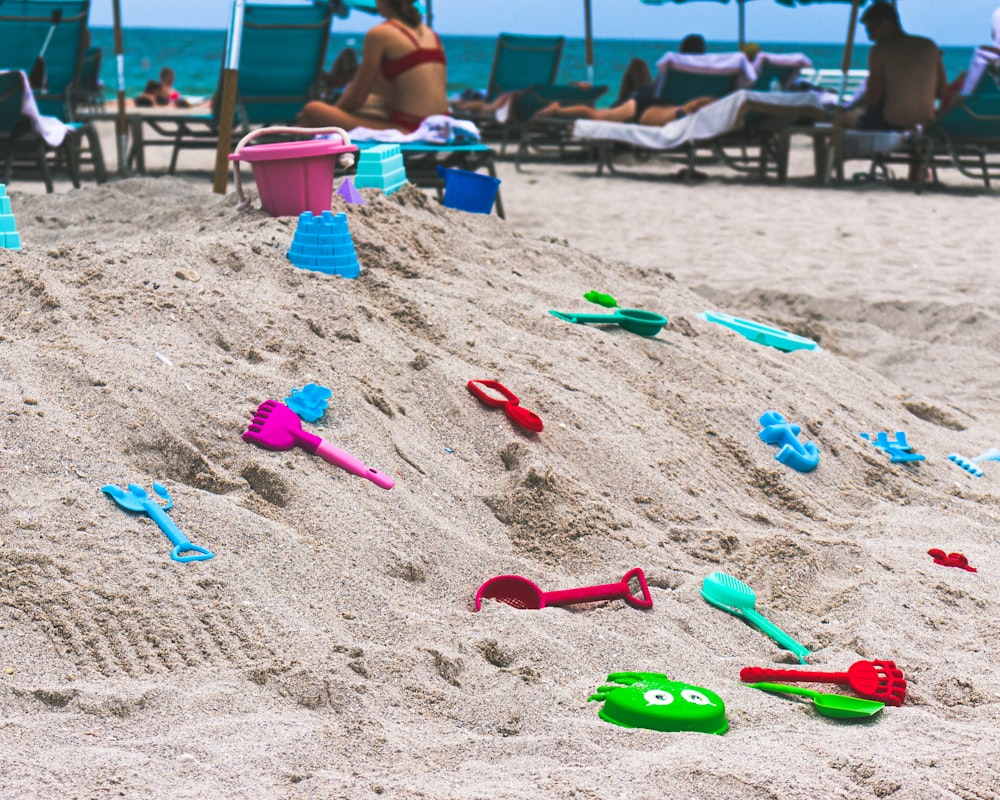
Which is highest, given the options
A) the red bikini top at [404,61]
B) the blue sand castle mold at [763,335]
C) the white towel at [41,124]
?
the red bikini top at [404,61]

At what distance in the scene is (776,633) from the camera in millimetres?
2443

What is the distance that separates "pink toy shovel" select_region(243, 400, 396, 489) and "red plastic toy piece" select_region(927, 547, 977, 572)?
141cm

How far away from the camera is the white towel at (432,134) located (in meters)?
6.59

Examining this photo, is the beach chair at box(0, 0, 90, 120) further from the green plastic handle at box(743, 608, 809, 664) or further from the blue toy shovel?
the green plastic handle at box(743, 608, 809, 664)

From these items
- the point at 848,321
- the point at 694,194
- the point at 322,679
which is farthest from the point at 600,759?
the point at 694,194

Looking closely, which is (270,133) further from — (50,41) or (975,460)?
(50,41)

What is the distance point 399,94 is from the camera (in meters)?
6.98

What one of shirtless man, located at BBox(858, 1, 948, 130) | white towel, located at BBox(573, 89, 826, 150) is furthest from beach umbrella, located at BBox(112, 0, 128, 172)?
shirtless man, located at BBox(858, 1, 948, 130)

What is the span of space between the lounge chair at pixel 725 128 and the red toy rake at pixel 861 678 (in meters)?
8.47

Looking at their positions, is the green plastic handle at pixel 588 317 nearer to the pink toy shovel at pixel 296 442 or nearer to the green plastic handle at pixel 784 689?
the pink toy shovel at pixel 296 442

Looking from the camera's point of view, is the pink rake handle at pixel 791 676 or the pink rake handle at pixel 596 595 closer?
the pink rake handle at pixel 791 676

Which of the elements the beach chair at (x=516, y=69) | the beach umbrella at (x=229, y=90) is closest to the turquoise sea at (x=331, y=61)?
the beach chair at (x=516, y=69)

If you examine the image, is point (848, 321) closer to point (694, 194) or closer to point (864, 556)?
point (864, 556)

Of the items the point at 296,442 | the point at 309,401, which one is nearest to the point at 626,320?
the point at 309,401
